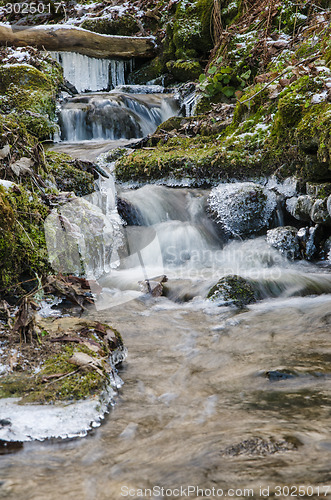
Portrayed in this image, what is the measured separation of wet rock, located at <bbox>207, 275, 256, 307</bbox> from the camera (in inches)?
170

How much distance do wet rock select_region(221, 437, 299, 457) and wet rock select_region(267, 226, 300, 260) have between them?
400 cm

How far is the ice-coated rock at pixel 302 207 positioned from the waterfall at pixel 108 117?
5577 mm

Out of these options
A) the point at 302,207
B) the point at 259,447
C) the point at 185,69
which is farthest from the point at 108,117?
the point at 259,447

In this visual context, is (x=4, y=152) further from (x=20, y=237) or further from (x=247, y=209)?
(x=247, y=209)

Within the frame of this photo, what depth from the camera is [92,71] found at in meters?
13.6

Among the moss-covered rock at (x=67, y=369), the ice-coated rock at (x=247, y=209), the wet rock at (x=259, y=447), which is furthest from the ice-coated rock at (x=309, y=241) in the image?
the wet rock at (x=259, y=447)

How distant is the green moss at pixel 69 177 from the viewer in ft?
17.1

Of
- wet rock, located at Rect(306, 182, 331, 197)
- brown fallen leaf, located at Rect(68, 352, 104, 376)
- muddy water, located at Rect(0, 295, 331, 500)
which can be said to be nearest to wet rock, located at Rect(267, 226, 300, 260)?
wet rock, located at Rect(306, 182, 331, 197)

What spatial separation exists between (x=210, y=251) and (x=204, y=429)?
412 centimetres

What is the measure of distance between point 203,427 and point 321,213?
13.2ft

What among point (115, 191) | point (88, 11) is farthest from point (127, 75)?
point (115, 191)

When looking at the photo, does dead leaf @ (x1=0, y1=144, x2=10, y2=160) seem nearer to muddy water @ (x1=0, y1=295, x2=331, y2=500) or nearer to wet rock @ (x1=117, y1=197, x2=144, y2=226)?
muddy water @ (x1=0, y1=295, x2=331, y2=500)

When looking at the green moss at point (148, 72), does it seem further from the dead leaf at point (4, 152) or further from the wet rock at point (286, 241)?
the dead leaf at point (4, 152)

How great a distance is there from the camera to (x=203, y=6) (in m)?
12.7
